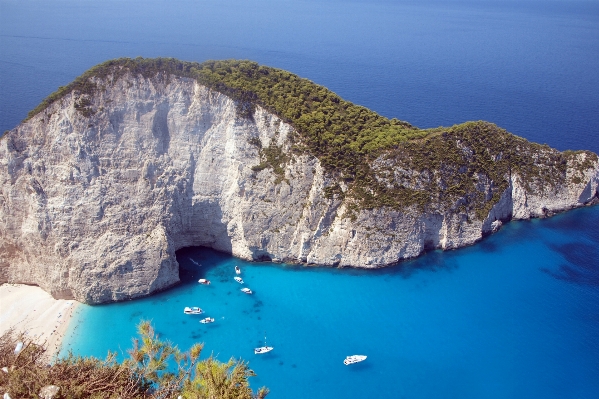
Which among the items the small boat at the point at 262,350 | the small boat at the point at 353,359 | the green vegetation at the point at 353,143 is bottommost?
the small boat at the point at 262,350

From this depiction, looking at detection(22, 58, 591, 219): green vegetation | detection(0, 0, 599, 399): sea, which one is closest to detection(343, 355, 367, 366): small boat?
detection(0, 0, 599, 399): sea

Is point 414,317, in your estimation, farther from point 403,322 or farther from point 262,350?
point 262,350

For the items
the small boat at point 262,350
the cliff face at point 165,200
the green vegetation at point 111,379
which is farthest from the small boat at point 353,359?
the green vegetation at point 111,379

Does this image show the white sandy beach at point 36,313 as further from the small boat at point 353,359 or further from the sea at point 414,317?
the small boat at point 353,359

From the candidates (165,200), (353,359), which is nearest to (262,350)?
(353,359)

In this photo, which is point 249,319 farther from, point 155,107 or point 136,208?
point 155,107

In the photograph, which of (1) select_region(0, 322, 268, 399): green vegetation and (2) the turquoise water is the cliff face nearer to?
(2) the turquoise water
